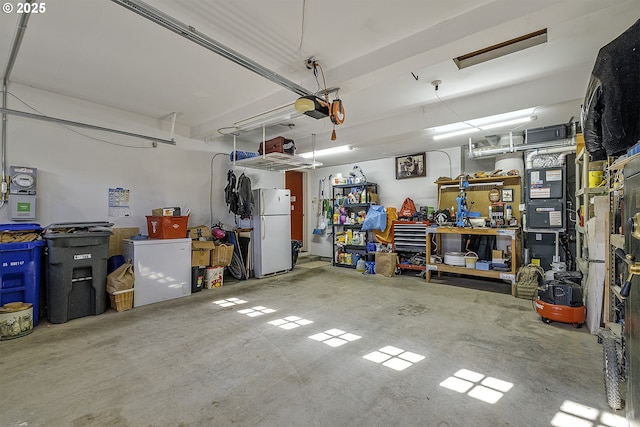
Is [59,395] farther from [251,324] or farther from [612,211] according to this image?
[612,211]

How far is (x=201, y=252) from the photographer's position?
184 inches

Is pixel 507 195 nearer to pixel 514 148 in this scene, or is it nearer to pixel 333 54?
pixel 514 148

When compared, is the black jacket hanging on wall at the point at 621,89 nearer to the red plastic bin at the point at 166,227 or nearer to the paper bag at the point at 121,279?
the red plastic bin at the point at 166,227

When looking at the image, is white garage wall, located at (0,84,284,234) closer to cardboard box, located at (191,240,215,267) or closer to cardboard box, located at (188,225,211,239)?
cardboard box, located at (188,225,211,239)

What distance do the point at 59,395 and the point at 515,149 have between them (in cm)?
617

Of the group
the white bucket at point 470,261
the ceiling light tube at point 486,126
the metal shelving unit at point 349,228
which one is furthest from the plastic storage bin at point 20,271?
the white bucket at point 470,261

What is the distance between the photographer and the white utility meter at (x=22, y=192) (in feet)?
11.3

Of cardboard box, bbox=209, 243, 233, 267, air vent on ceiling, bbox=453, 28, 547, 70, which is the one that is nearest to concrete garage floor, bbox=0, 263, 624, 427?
cardboard box, bbox=209, 243, 233, 267

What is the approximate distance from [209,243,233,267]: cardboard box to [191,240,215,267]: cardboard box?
0.13 metres

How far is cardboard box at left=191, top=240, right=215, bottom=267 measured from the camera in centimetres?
459

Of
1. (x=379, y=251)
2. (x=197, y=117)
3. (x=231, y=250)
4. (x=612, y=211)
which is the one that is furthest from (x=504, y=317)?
(x=197, y=117)

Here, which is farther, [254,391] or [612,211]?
[612,211]

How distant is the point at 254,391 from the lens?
199cm

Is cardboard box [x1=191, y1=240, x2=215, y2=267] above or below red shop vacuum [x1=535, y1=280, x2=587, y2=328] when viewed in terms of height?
above
